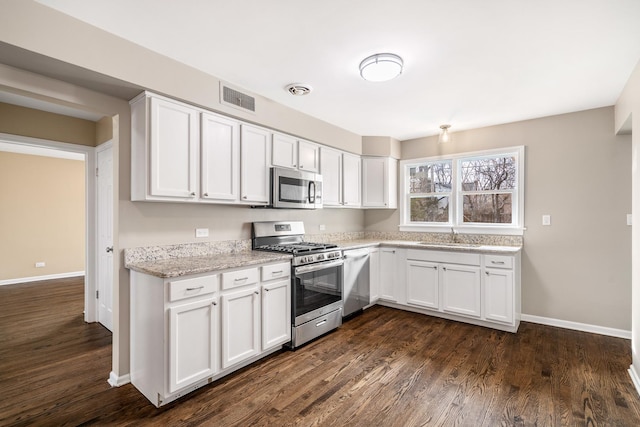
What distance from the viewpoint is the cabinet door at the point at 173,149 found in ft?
7.79

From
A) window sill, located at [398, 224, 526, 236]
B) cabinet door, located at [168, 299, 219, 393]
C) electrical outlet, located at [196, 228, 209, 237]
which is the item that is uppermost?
electrical outlet, located at [196, 228, 209, 237]

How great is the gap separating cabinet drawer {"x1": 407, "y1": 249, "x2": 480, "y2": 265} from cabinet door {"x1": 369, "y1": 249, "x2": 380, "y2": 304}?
17.7 inches

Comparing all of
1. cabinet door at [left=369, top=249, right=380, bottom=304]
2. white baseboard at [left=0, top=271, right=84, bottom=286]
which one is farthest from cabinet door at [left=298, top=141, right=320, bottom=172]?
white baseboard at [left=0, top=271, right=84, bottom=286]

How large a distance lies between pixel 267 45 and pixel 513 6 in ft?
5.19

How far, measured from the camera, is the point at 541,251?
376 cm

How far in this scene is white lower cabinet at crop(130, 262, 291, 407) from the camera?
6.93 ft

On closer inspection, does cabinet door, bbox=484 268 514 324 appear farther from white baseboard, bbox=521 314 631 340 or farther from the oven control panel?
the oven control panel

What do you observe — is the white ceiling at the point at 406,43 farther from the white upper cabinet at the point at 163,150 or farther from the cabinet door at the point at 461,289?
the cabinet door at the point at 461,289

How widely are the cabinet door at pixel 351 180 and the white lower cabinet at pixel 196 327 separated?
1987mm

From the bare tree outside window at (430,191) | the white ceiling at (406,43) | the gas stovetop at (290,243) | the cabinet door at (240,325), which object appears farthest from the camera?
the bare tree outside window at (430,191)

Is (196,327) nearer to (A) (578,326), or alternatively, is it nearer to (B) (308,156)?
(B) (308,156)

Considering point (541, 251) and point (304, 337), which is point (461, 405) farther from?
point (541, 251)

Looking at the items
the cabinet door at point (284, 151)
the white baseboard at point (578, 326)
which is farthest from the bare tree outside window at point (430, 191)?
the cabinet door at point (284, 151)

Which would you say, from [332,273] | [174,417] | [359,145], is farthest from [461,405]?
[359,145]
